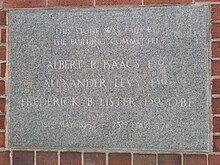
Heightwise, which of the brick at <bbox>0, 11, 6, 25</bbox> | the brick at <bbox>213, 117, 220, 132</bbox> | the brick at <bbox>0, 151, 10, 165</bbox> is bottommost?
the brick at <bbox>0, 151, 10, 165</bbox>

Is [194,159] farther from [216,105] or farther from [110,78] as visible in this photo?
[110,78]

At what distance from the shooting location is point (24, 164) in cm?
223

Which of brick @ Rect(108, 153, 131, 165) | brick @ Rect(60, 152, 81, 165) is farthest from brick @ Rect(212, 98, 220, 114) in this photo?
brick @ Rect(60, 152, 81, 165)

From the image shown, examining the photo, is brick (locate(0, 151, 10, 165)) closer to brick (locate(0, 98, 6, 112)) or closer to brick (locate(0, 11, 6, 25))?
brick (locate(0, 98, 6, 112))

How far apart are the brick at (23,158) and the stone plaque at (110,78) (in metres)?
0.04

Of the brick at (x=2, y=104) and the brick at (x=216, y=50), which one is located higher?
the brick at (x=216, y=50)

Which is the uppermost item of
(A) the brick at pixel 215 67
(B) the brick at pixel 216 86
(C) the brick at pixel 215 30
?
(C) the brick at pixel 215 30

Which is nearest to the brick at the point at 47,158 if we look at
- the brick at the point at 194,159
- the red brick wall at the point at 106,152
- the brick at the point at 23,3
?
the red brick wall at the point at 106,152

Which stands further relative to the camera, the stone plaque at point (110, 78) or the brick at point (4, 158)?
the brick at point (4, 158)

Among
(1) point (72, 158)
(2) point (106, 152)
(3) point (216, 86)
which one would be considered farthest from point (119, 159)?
(3) point (216, 86)

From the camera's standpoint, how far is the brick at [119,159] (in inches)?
85.3

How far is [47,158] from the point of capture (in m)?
2.22

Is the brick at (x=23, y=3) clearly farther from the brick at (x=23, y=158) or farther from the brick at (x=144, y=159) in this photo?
the brick at (x=144, y=159)

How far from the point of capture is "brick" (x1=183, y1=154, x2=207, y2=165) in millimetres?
2111
